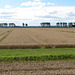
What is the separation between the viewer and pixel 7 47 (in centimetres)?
2003

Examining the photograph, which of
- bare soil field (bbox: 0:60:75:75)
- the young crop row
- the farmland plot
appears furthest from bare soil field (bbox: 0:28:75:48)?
bare soil field (bbox: 0:60:75:75)

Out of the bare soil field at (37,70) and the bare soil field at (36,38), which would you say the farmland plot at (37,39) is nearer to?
the bare soil field at (36,38)

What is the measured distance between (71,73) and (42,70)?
1.92 metres

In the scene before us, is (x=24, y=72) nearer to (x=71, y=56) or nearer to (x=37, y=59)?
(x=37, y=59)

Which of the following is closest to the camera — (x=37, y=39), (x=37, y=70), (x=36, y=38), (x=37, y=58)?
(x=37, y=70)

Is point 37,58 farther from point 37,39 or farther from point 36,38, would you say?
point 36,38

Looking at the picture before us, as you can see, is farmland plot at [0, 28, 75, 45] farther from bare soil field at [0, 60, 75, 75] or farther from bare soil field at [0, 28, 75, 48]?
bare soil field at [0, 60, 75, 75]

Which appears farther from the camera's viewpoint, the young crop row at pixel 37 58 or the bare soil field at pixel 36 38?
the bare soil field at pixel 36 38

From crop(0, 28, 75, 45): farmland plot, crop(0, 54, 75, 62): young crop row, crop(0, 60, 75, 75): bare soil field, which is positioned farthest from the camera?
crop(0, 28, 75, 45): farmland plot

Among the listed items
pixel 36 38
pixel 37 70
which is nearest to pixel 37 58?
pixel 37 70

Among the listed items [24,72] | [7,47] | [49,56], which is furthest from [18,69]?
[7,47]

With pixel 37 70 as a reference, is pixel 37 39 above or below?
above

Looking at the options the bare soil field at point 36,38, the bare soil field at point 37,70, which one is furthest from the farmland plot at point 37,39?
the bare soil field at point 37,70

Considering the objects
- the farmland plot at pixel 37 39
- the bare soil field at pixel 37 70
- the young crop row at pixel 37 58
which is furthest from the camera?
the farmland plot at pixel 37 39
